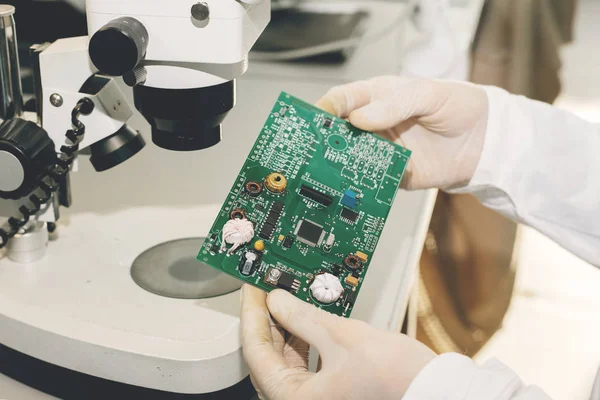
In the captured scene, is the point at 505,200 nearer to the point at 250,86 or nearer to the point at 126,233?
the point at 126,233

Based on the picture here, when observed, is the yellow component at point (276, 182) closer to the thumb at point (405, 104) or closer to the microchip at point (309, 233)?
the microchip at point (309, 233)

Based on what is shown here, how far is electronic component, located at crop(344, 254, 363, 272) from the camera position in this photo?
2.96 ft

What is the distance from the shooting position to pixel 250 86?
1874 mm

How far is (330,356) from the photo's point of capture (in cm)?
86

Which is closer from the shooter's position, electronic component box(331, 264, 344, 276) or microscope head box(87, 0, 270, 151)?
microscope head box(87, 0, 270, 151)

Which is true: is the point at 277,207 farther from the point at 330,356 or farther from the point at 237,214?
the point at 330,356

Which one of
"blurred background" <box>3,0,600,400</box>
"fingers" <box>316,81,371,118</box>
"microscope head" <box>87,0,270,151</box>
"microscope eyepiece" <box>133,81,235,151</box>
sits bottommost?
"blurred background" <box>3,0,600,400</box>

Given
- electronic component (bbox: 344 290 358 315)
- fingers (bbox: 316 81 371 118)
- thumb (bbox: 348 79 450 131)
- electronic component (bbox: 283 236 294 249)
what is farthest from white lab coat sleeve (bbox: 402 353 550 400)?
fingers (bbox: 316 81 371 118)

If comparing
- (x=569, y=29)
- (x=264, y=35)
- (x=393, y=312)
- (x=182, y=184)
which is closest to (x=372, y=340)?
(x=393, y=312)

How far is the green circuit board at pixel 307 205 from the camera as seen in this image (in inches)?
35.0

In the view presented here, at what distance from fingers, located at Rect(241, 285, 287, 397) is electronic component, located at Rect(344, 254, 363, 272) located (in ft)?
0.45

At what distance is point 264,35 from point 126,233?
123 centimetres

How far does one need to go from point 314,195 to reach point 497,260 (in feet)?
4.49

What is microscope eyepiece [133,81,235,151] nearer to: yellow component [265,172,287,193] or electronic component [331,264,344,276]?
yellow component [265,172,287,193]
